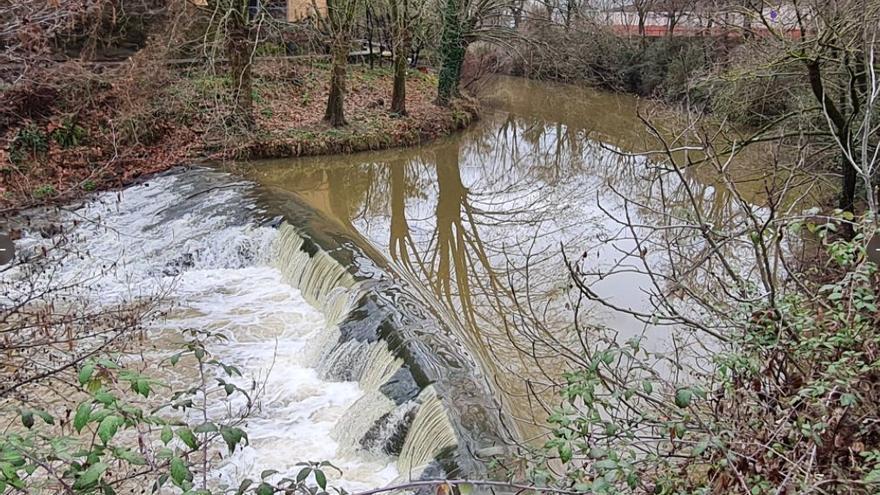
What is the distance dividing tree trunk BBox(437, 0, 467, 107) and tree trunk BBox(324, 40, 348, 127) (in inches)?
162

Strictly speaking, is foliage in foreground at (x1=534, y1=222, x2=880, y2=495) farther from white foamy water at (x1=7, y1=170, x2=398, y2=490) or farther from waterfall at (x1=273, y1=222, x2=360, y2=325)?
waterfall at (x1=273, y1=222, x2=360, y2=325)

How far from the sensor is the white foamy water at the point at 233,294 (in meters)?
5.44

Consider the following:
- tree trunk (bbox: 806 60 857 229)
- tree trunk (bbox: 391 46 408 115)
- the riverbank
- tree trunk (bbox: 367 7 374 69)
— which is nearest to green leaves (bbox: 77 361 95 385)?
tree trunk (bbox: 806 60 857 229)

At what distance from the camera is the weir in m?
4.91

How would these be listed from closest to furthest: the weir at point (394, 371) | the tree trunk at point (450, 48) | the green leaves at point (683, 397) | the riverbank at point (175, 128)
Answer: the green leaves at point (683, 397), the weir at point (394, 371), the riverbank at point (175, 128), the tree trunk at point (450, 48)

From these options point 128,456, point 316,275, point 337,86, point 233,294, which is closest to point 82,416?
point 128,456

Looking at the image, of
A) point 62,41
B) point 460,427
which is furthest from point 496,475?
point 62,41

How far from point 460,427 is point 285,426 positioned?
1787 mm

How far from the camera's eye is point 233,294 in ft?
27.6

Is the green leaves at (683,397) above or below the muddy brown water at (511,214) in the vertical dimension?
above

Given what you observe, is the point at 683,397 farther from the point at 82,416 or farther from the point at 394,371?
the point at 394,371

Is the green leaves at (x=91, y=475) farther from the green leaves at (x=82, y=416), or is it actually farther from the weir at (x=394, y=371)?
the weir at (x=394, y=371)

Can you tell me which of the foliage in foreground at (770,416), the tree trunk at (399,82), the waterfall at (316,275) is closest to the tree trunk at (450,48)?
the tree trunk at (399,82)

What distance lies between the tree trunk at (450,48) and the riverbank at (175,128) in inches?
31.3
